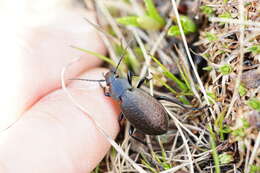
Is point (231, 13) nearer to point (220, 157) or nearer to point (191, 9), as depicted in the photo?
point (191, 9)

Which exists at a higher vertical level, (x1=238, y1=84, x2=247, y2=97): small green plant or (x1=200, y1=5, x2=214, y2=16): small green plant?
(x1=200, y1=5, x2=214, y2=16): small green plant

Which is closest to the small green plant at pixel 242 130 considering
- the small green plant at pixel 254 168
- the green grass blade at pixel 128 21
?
the small green plant at pixel 254 168

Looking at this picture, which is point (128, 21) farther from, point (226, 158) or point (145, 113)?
point (226, 158)

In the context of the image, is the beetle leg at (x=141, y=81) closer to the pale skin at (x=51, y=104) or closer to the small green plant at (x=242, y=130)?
the pale skin at (x=51, y=104)

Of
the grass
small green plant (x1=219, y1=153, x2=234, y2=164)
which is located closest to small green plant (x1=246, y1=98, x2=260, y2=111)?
the grass

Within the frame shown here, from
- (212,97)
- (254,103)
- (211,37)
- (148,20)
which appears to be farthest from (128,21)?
(254,103)

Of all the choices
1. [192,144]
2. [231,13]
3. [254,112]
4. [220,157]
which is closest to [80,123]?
[192,144]

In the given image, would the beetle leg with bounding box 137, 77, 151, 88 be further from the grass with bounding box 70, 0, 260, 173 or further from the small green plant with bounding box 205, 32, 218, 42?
the small green plant with bounding box 205, 32, 218, 42

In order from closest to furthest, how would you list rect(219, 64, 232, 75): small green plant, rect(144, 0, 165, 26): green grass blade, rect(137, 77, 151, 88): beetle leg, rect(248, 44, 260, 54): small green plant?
rect(248, 44, 260, 54): small green plant, rect(219, 64, 232, 75): small green plant, rect(137, 77, 151, 88): beetle leg, rect(144, 0, 165, 26): green grass blade
